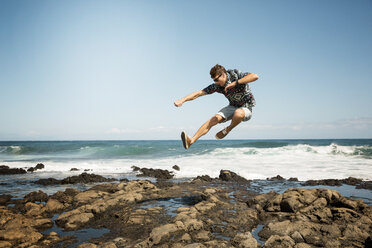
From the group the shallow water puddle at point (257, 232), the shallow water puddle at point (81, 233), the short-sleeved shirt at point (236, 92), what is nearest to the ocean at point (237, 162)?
the shallow water puddle at point (257, 232)

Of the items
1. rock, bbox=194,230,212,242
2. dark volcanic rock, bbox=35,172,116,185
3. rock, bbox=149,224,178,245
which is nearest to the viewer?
rock, bbox=149,224,178,245

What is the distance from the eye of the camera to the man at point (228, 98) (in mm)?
4698

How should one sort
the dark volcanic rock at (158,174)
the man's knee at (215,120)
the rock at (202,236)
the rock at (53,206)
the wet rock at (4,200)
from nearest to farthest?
the rock at (202,236) → the man's knee at (215,120) → the rock at (53,206) → the wet rock at (4,200) → the dark volcanic rock at (158,174)

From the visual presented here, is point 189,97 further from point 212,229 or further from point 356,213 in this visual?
point 356,213

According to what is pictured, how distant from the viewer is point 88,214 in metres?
6.01

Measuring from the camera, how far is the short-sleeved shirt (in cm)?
479

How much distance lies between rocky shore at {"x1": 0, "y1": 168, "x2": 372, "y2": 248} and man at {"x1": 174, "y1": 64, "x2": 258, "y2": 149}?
186 centimetres

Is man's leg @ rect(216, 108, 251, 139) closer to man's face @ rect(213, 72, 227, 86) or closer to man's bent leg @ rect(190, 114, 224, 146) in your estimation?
man's bent leg @ rect(190, 114, 224, 146)

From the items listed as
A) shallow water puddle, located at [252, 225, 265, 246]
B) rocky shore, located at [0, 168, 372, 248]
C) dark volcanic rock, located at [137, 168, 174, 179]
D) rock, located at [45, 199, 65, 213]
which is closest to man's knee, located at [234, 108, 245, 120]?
rocky shore, located at [0, 168, 372, 248]

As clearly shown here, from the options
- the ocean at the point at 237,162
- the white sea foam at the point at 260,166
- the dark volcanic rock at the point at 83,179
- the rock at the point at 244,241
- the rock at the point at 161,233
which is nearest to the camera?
the rock at the point at 244,241

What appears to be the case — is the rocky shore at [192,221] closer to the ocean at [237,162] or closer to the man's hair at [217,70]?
the man's hair at [217,70]

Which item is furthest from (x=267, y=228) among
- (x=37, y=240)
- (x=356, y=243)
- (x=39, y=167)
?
(x=39, y=167)

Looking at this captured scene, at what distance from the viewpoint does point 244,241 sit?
4332 mm

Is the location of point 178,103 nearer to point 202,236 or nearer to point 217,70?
point 217,70
